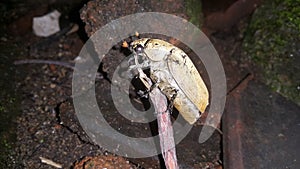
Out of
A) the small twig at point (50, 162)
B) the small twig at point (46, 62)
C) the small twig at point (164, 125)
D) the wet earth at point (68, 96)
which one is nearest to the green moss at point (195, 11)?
the wet earth at point (68, 96)

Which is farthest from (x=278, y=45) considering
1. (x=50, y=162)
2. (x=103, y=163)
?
(x=50, y=162)

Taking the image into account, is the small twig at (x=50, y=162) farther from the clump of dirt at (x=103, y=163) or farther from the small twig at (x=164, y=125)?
the small twig at (x=164, y=125)

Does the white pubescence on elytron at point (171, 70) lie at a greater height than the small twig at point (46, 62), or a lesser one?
greater

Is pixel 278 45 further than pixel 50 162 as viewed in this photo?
Yes

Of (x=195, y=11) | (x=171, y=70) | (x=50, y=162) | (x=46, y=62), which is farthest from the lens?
(x=46, y=62)

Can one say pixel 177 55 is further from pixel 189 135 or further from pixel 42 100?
pixel 42 100

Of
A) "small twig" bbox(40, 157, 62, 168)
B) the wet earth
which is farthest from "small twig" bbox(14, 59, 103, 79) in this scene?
"small twig" bbox(40, 157, 62, 168)

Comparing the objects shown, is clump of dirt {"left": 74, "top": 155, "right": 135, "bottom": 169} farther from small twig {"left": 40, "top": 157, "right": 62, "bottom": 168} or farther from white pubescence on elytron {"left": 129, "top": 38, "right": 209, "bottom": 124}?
white pubescence on elytron {"left": 129, "top": 38, "right": 209, "bottom": 124}

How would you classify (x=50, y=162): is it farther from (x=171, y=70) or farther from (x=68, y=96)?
(x=171, y=70)
